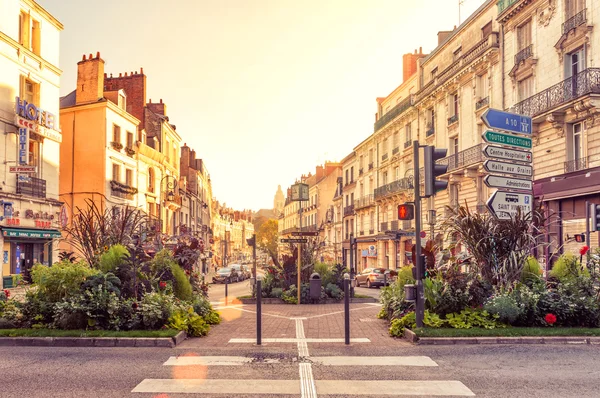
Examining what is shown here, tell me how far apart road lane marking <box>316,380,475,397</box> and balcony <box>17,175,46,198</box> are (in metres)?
22.7

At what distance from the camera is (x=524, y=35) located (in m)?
24.9

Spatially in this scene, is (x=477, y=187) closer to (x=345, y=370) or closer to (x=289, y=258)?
(x=289, y=258)

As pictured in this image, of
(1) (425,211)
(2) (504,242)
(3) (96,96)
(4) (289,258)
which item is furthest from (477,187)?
(3) (96,96)

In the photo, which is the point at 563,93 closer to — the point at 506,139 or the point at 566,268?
the point at 506,139

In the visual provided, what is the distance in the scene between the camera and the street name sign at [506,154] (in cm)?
1042

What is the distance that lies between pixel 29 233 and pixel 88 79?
39.6 ft

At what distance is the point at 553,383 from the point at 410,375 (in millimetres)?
1689

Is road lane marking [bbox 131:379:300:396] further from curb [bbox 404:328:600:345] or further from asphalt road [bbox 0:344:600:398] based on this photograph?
curb [bbox 404:328:600:345]

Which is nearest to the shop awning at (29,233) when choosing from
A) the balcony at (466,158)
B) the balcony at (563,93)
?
the balcony at (466,158)

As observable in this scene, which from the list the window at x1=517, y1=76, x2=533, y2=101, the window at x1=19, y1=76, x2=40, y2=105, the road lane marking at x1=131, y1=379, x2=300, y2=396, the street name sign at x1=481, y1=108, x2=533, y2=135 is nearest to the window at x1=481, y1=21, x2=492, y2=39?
the window at x1=517, y1=76, x2=533, y2=101

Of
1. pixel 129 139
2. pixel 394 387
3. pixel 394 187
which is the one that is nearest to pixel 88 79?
pixel 129 139

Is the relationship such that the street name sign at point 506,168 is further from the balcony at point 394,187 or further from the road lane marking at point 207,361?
the balcony at point 394,187

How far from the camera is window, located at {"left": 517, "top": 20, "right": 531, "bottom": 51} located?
963 inches

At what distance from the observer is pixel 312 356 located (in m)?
8.16
